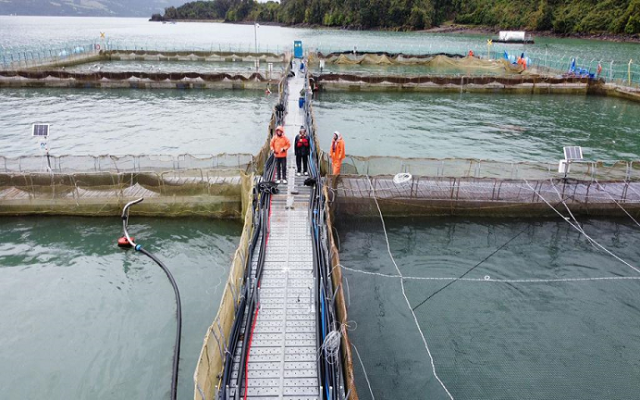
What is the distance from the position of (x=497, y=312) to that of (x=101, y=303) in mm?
12131

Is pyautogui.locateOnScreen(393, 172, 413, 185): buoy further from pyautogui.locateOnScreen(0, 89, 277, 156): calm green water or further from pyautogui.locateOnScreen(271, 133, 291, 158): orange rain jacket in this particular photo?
pyautogui.locateOnScreen(0, 89, 277, 156): calm green water

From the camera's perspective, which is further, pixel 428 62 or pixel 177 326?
pixel 428 62

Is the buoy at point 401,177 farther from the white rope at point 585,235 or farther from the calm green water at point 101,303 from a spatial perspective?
the calm green water at point 101,303

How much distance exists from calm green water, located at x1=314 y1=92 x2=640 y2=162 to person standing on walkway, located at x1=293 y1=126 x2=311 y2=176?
1142 cm

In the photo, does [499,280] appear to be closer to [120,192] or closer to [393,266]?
[393,266]

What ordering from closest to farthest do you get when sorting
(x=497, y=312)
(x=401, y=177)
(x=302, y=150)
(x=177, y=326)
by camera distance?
(x=177, y=326)
(x=497, y=312)
(x=302, y=150)
(x=401, y=177)

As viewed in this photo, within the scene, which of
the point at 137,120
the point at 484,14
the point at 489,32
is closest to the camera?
the point at 137,120

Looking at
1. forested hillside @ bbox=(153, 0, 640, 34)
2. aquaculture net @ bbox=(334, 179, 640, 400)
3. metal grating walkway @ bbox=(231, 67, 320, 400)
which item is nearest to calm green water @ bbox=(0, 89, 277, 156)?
aquaculture net @ bbox=(334, 179, 640, 400)

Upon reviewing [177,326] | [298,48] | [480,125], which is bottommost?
[177,326]

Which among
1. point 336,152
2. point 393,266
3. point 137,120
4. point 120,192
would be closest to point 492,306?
point 393,266

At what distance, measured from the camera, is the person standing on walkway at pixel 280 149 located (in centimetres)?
1631

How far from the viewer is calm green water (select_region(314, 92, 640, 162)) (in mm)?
30172

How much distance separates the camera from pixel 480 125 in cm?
3638

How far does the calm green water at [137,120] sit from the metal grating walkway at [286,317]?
15354 millimetres
